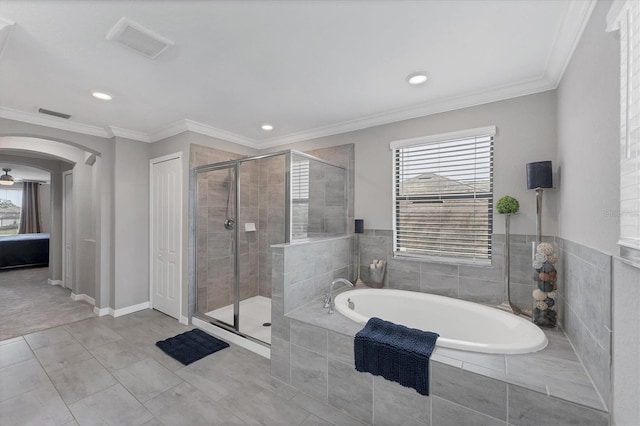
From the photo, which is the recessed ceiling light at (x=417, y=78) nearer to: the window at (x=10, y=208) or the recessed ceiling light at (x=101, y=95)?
the recessed ceiling light at (x=101, y=95)

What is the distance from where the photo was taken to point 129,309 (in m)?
3.78

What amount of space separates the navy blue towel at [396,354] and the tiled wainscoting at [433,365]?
0.05 meters

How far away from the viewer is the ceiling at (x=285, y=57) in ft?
5.07

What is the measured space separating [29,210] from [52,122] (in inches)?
324

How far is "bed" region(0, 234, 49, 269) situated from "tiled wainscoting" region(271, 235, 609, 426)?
305 inches

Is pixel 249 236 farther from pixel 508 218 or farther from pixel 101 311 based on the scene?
pixel 508 218

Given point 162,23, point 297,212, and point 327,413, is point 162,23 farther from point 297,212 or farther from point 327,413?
point 327,413

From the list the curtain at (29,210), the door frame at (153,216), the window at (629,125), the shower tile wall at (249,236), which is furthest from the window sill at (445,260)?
the curtain at (29,210)

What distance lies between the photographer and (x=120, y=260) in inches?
146

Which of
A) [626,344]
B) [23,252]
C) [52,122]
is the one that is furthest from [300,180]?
[23,252]

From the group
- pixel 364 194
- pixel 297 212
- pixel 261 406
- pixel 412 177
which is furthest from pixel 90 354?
pixel 412 177

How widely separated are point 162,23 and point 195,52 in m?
0.30

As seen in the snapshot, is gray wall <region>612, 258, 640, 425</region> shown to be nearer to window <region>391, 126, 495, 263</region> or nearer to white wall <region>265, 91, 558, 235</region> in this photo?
white wall <region>265, 91, 558, 235</region>

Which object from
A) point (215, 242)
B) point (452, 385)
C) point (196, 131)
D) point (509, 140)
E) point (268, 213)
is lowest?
point (452, 385)
